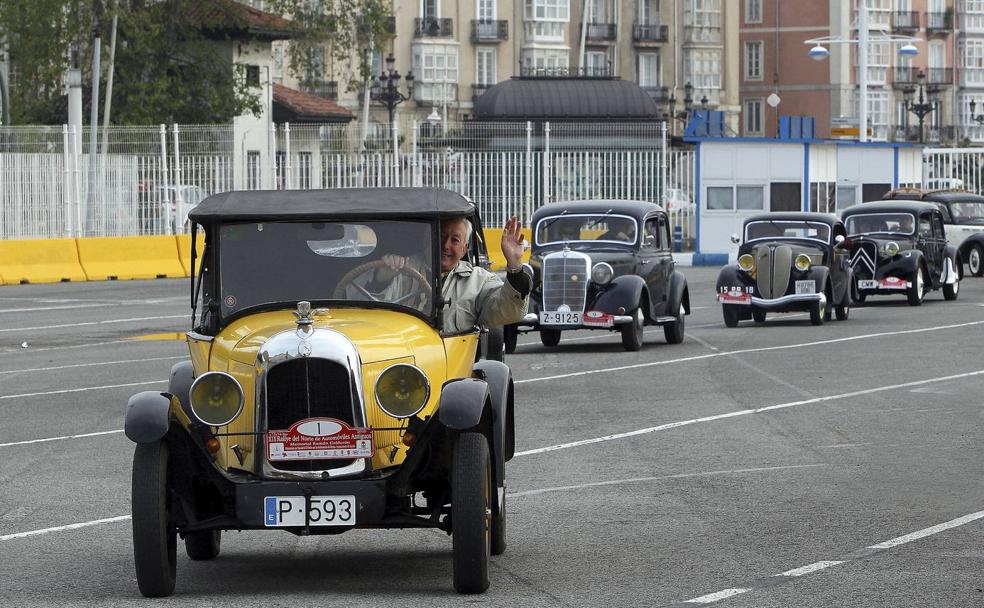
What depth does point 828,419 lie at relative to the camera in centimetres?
1490

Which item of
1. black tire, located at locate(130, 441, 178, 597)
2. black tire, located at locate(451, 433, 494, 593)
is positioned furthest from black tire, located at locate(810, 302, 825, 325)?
black tire, located at locate(130, 441, 178, 597)

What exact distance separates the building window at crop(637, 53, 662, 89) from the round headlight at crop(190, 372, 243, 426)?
323ft

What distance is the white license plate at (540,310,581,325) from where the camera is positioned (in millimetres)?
21875

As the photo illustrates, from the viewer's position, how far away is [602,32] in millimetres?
103625

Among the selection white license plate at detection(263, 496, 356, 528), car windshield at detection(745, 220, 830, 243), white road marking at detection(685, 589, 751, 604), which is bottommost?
white road marking at detection(685, 589, 751, 604)

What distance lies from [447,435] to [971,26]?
117m

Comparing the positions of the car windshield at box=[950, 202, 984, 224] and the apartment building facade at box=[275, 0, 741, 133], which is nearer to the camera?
the car windshield at box=[950, 202, 984, 224]

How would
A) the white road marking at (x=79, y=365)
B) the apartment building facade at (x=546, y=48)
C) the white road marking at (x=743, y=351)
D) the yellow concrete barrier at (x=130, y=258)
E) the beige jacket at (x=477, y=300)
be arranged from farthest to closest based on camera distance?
1. the apartment building facade at (x=546, y=48)
2. the yellow concrete barrier at (x=130, y=258)
3. the white road marking at (x=79, y=365)
4. the white road marking at (x=743, y=351)
5. the beige jacket at (x=477, y=300)

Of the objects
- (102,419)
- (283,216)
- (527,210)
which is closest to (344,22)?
(527,210)

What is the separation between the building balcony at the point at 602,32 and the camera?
103438mm

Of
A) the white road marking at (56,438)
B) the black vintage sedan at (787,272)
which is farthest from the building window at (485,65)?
the white road marking at (56,438)

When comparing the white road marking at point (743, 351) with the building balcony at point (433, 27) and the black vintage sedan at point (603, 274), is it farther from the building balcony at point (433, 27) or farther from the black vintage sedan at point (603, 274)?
the building balcony at point (433, 27)

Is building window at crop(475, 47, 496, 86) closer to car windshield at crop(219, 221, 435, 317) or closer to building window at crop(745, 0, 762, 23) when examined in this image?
building window at crop(745, 0, 762, 23)

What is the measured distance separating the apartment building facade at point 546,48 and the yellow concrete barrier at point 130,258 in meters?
52.6
